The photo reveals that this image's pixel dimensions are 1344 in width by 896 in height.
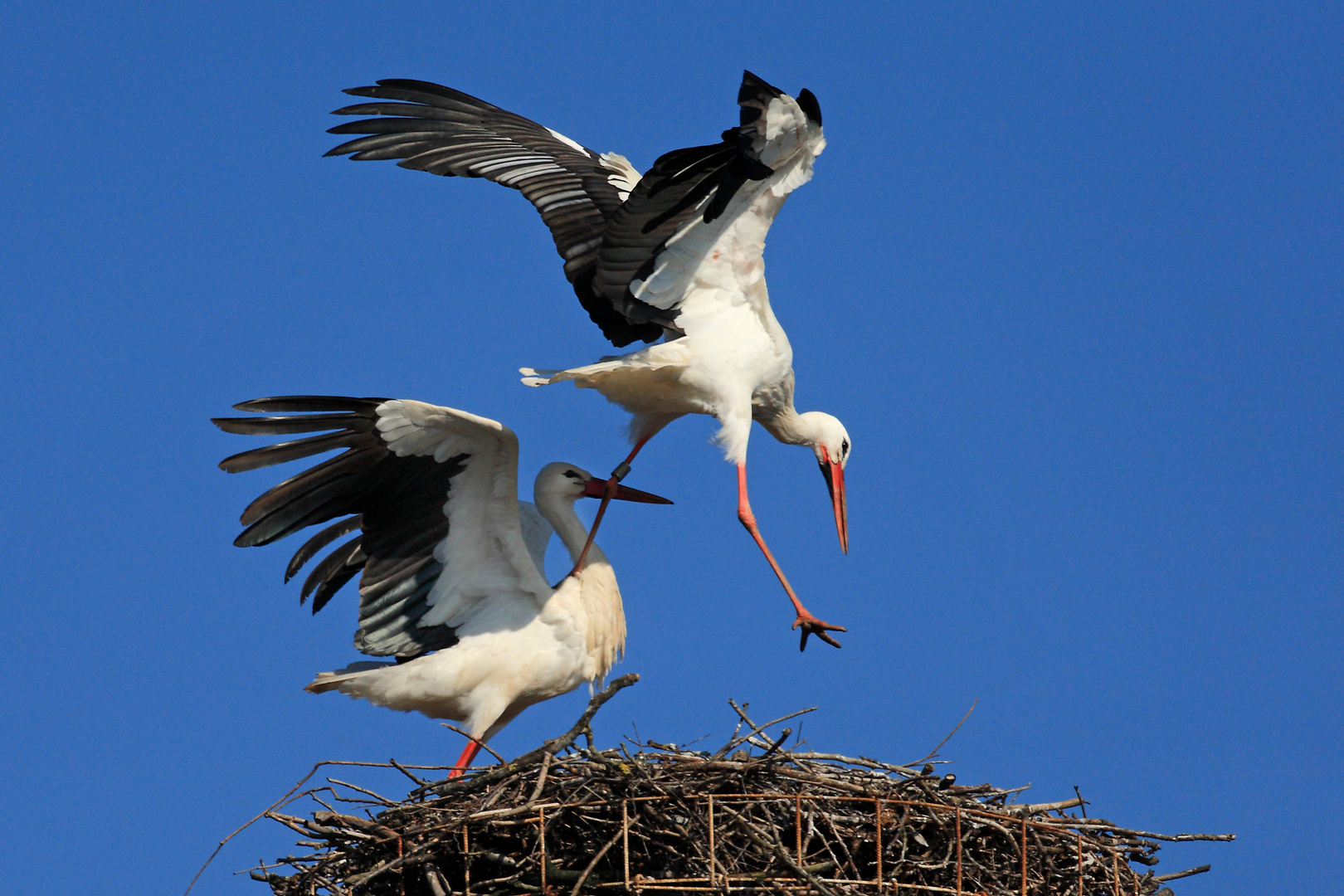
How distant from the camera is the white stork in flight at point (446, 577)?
6445 millimetres

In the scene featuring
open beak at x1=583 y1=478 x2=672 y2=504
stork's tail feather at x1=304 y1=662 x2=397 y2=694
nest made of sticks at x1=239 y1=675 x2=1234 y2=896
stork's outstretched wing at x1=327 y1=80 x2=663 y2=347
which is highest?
stork's outstretched wing at x1=327 y1=80 x2=663 y2=347

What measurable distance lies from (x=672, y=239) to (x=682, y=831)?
283 cm

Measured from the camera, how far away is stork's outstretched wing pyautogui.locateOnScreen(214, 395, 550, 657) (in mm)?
6375

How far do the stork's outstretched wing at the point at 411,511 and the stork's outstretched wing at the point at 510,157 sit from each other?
110cm

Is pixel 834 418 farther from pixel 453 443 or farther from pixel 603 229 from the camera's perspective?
pixel 453 443

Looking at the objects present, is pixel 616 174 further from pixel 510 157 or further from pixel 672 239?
pixel 672 239

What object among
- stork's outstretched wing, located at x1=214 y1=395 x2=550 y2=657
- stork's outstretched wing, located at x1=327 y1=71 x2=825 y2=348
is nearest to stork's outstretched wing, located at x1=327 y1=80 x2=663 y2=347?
stork's outstretched wing, located at x1=327 y1=71 x2=825 y2=348

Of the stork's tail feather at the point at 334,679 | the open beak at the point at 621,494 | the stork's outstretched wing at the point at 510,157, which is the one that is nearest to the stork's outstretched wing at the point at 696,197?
the stork's outstretched wing at the point at 510,157

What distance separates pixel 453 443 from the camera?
258 inches

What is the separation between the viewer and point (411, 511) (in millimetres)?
6766

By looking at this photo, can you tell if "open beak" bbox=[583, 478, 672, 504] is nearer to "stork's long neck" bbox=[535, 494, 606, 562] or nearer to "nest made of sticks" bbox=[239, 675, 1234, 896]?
"stork's long neck" bbox=[535, 494, 606, 562]

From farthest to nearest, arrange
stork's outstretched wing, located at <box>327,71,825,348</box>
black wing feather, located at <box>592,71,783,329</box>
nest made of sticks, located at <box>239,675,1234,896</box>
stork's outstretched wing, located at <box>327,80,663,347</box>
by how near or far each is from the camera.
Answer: stork's outstretched wing, located at <box>327,80,663,347</box> → stork's outstretched wing, located at <box>327,71,825,348</box> → black wing feather, located at <box>592,71,783,329</box> → nest made of sticks, located at <box>239,675,1234,896</box>

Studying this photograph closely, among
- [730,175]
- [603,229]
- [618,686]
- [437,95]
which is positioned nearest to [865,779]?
[618,686]

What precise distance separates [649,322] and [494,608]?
1.50m
